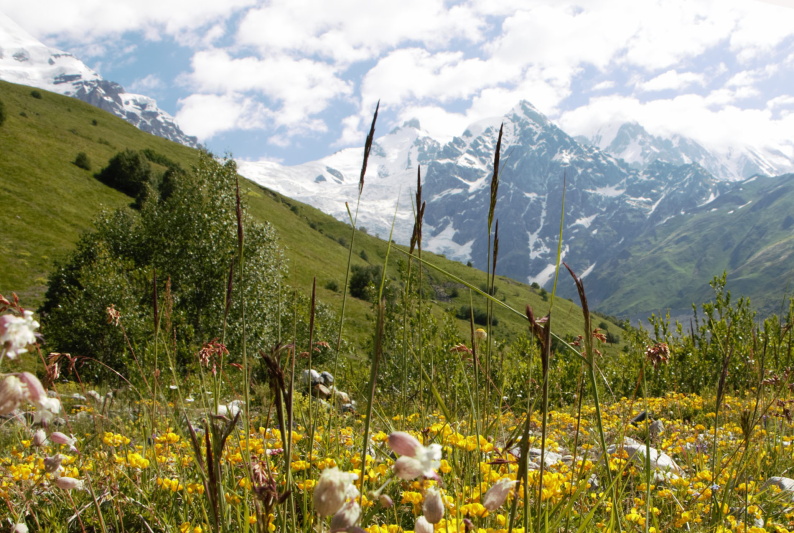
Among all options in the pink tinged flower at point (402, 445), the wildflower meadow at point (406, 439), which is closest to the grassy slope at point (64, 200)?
the wildflower meadow at point (406, 439)

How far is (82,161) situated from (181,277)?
50.9 m

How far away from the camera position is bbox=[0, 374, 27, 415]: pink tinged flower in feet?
2.56

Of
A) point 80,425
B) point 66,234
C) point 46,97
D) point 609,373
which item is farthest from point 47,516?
point 46,97

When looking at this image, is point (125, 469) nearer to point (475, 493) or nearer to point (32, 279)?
point (475, 493)

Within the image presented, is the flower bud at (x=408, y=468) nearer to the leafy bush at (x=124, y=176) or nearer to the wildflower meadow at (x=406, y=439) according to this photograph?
the wildflower meadow at (x=406, y=439)

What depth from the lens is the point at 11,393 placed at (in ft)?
2.64

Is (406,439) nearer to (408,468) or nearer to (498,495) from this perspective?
(408,468)

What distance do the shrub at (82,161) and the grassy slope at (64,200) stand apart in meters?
0.87

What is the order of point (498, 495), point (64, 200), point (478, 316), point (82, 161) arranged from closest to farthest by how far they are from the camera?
point (498, 495)
point (64, 200)
point (478, 316)
point (82, 161)

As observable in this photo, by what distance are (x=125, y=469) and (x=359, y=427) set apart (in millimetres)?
2077

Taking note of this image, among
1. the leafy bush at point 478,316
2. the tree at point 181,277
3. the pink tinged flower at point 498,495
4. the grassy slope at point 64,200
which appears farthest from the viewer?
the grassy slope at point 64,200

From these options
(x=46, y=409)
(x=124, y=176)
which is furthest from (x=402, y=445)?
(x=124, y=176)

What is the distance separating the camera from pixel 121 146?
8250cm

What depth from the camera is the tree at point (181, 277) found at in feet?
68.8
